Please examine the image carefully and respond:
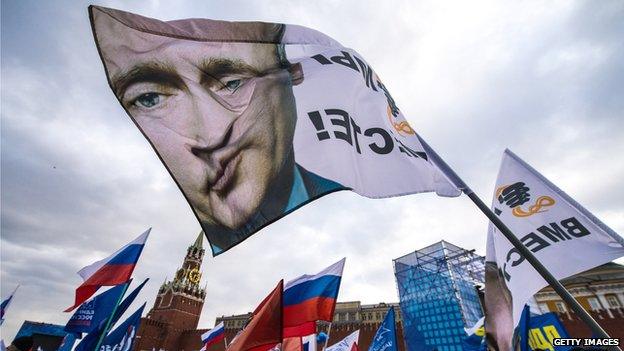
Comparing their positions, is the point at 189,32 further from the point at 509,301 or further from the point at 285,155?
the point at 509,301

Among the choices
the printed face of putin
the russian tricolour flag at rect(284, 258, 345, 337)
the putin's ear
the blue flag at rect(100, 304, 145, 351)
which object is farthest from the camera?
the blue flag at rect(100, 304, 145, 351)

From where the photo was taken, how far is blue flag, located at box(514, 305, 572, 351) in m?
5.96

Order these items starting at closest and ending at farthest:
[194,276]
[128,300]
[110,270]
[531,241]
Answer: [531,241] < [110,270] < [128,300] < [194,276]

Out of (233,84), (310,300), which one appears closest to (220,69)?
(233,84)

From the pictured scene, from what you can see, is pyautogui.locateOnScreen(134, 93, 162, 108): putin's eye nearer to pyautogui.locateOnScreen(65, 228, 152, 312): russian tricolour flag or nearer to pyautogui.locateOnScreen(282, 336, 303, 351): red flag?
pyautogui.locateOnScreen(65, 228, 152, 312): russian tricolour flag

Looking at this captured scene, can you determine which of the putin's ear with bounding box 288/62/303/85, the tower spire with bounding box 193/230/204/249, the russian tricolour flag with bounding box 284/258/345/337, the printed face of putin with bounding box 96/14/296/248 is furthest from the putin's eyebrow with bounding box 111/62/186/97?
the tower spire with bounding box 193/230/204/249

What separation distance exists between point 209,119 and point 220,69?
0.54 metres

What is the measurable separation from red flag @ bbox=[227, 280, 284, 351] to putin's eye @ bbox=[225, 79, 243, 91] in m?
3.83

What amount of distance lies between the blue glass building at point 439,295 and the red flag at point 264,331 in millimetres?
25360

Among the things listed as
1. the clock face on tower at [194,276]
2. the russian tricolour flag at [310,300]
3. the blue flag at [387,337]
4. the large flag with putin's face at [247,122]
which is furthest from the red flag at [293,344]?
the clock face on tower at [194,276]

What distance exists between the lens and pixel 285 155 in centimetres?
292

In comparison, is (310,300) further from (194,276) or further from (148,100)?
(194,276)

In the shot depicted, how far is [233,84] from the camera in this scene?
2975 mm

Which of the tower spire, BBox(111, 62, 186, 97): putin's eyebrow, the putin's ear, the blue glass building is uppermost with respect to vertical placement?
the tower spire
